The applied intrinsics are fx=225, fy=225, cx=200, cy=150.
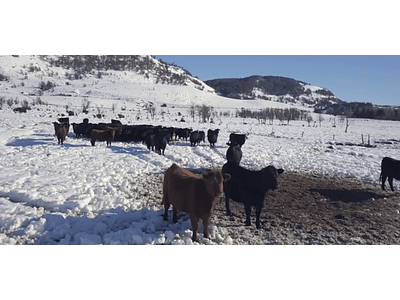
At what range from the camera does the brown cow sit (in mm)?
4207

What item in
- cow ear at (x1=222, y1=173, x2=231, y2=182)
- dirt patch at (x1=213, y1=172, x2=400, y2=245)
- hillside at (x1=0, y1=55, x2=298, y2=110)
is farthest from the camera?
hillside at (x1=0, y1=55, x2=298, y2=110)

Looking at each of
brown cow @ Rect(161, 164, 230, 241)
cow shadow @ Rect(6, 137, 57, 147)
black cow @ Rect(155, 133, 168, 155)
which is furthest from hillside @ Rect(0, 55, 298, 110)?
brown cow @ Rect(161, 164, 230, 241)

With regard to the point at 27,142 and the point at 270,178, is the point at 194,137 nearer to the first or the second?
the point at 27,142

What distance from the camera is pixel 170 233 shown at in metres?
4.68

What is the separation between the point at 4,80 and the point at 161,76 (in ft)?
241

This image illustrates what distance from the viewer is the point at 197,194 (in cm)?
444

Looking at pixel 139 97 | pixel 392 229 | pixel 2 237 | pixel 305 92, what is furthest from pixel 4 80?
pixel 305 92

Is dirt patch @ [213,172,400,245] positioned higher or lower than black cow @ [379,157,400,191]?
lower

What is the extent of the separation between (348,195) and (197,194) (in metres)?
5.94

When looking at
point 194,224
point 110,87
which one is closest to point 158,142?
point 194,224

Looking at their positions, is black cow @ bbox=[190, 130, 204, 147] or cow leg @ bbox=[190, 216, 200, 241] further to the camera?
black cow @ bbox=[190, 130, 204, 147]

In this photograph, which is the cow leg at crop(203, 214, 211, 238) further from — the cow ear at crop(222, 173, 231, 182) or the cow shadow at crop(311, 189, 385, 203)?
the cow shadow at crop(311, 189, 385, 203)

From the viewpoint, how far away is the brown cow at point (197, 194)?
13.8ft

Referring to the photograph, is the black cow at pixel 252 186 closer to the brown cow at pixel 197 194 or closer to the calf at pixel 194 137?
the brown cow at pixel 197 194
